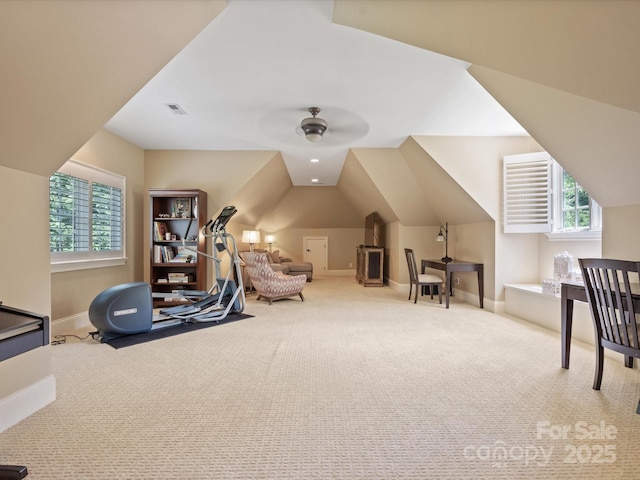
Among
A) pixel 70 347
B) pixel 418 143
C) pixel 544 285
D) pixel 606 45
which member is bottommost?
pixel 70 347

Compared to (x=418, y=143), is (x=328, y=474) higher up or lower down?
lower down

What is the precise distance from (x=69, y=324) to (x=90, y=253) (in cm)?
87

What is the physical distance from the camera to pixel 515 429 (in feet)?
5.68

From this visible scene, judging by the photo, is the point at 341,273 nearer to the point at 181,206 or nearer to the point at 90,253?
the point at 181,206

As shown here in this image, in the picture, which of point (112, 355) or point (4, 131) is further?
point (112, 355)

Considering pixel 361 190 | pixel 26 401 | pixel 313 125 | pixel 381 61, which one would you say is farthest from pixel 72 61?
pixel 361 190

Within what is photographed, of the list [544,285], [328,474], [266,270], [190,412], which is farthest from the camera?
[266,270]

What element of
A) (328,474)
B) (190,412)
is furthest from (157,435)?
(328,474)

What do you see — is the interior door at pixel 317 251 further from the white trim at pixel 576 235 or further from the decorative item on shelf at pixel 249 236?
the white trim at pixel 576 235

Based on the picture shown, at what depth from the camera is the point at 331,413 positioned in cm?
190

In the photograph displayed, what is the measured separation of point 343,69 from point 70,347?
3.68 m

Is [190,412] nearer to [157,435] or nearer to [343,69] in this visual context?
[157,435]

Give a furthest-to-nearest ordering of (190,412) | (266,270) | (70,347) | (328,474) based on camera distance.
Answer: (266,270)
(70,347)
(190,412)
(328,474)

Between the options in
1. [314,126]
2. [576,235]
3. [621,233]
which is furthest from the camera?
[576,235]
